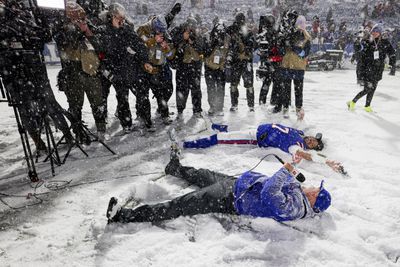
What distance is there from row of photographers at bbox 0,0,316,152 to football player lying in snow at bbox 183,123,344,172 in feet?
5.65

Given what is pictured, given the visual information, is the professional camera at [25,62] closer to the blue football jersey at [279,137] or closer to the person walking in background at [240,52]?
the blue football jersey at [279,137]

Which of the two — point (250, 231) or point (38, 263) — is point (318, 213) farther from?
point (38, 263)

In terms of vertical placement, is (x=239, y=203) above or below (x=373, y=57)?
below

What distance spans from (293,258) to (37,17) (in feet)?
13.3

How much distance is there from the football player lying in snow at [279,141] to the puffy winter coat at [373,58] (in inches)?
148

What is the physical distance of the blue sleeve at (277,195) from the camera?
283 cm

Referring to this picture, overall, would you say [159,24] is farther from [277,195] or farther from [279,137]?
[277,195]

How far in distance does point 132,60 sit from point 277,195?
382 cm

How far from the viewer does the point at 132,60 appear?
5484 millimetres

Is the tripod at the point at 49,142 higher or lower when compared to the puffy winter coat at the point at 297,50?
lower

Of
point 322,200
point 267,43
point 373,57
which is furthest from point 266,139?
point 373,57

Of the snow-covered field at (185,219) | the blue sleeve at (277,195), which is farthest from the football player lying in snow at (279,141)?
the blue sleeve at (277,195)

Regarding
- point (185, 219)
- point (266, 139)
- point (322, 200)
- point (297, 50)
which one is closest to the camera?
point (322, 200)

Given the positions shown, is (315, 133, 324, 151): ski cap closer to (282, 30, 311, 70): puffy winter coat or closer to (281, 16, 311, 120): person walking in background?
(281, 16, 311, 120): person walking in background
